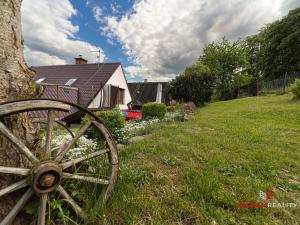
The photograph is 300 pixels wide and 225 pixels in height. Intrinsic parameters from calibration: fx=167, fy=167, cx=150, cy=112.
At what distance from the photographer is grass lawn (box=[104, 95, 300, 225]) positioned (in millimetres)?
1578

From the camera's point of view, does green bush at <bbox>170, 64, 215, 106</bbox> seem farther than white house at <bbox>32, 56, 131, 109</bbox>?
Yes

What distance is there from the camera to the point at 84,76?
16031mm

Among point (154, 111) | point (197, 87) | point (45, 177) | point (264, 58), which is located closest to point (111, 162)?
point (45, 177)

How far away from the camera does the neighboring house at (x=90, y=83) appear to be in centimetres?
1354

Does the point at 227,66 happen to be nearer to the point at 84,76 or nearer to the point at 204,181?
the point at 84,76

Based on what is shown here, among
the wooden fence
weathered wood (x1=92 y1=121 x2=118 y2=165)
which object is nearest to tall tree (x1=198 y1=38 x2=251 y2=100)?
the wooden fence

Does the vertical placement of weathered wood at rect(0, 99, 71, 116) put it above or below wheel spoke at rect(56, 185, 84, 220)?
above

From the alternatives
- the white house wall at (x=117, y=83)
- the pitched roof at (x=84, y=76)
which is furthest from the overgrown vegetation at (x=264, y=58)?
the pitched roof at (x=84, y=76)

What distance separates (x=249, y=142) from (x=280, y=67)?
26.8 meters

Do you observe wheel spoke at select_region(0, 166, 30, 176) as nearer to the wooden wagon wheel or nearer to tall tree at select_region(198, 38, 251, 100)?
the wooden wagon wheel

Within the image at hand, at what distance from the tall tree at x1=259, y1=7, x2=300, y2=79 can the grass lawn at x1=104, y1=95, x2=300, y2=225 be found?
84.4ft

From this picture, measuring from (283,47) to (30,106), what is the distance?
3040cm

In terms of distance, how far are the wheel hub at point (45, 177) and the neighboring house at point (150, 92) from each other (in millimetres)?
23266

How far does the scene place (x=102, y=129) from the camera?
64.4 inches
